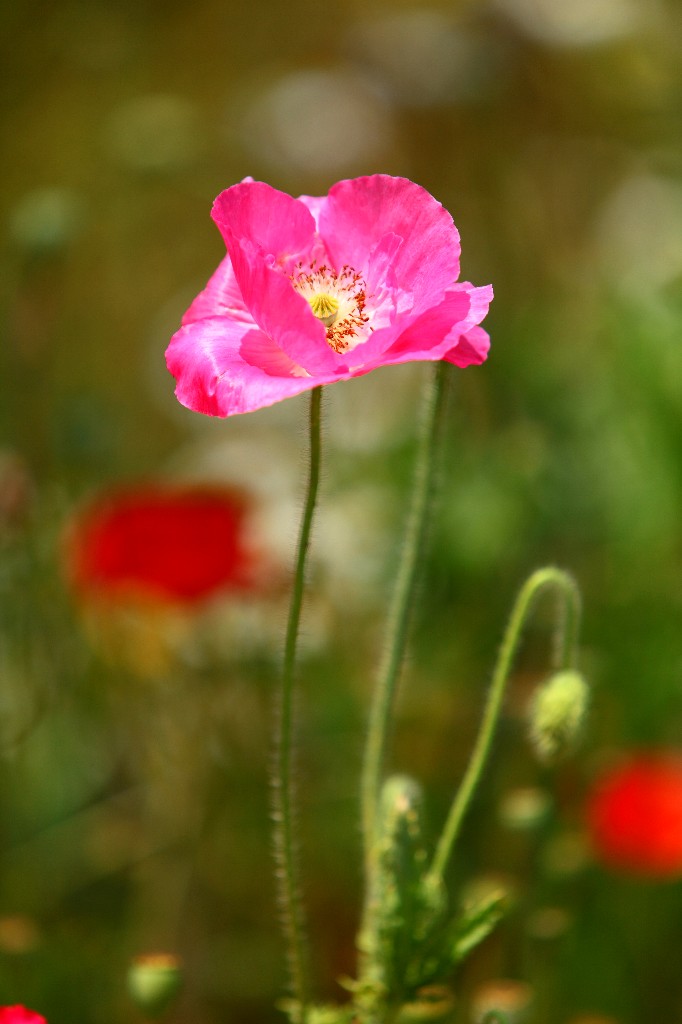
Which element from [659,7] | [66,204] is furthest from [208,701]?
[659,7]

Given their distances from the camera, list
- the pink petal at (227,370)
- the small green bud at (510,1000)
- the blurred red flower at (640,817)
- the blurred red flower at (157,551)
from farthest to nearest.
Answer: the blurred red flower at (157,551) < the blurred red flower at (640,817) < the small green bud at (510,1000) < the pink petal at (227,370)

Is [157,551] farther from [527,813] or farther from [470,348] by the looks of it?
[470,348]

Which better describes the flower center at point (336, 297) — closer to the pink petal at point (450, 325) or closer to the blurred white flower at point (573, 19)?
the pink petal at point (450, 325)

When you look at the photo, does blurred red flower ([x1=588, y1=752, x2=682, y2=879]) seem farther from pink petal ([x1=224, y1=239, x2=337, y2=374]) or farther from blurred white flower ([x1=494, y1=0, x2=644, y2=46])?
blurred white flower ([x1=494, y1=0, x2=644, y2=46])

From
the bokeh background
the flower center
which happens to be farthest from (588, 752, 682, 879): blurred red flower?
the flower center

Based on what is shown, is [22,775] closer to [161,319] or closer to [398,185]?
[398,185]

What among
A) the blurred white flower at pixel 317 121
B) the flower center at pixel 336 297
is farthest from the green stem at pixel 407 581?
the blurred white flower at pixel 317 121
